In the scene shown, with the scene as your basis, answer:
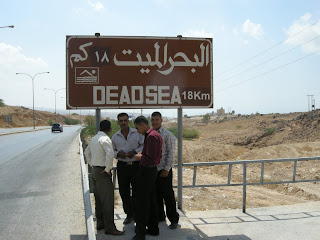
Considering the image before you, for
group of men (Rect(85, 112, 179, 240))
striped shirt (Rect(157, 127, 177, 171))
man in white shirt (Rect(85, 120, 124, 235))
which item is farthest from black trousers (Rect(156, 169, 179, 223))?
man in white shirt (Rect(85, 120, 124, 235))

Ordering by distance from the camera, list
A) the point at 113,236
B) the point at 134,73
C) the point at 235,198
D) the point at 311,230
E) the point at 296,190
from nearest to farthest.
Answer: the point at 113,236 → the point at 311,230 → the point at 134,73 → the point at 235,198 → the point at 296,190

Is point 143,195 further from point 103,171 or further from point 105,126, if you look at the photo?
point 105,126

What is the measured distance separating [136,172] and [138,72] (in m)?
1.99

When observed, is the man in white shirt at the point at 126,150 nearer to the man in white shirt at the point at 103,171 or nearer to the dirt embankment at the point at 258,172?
the man in white shirt at the point at 103,171

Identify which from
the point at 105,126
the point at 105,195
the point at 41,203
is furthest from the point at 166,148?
the point at 41,203

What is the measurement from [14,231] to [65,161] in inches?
353

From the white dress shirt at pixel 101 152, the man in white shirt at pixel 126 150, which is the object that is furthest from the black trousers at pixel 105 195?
the man in white shirt at pixel 126 150

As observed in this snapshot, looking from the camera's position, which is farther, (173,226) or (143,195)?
(173,226)

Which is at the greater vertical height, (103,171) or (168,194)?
(103,171)

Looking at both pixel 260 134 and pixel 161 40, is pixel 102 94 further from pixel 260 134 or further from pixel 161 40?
pixel 260 134

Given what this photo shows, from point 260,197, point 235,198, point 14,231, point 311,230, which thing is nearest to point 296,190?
point 260,197

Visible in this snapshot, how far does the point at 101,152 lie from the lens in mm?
4570

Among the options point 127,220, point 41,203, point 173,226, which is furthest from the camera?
point 41,203

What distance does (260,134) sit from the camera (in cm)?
3391
